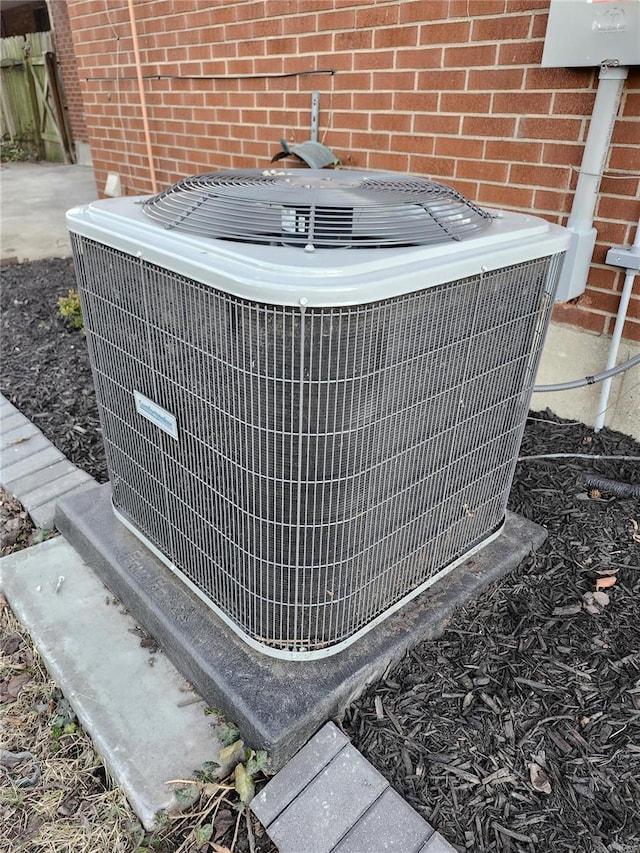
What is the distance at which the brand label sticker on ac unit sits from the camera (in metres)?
1.68

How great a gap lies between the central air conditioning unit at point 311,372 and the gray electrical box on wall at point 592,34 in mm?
946

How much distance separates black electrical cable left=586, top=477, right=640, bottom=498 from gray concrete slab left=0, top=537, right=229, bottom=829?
66.8 inches

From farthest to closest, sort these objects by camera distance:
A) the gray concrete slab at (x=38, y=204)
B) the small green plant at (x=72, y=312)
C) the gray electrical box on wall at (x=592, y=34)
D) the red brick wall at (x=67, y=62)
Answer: the red brick wall at (x=67, y=62), the gray concrete slab at (x=38, y=204), the small green plant at (x=72, y=312), the gray electrical box on wall at (x=592, y=34)

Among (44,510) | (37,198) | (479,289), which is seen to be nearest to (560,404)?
(479,289)

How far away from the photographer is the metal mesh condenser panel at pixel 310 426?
4.37 ft

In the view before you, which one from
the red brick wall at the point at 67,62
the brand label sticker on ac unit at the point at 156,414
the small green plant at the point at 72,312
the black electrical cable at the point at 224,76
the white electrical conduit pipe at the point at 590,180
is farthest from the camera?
the red brick wall at the point at 67,62

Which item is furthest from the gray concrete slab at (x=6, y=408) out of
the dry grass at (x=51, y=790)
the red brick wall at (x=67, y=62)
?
the red brick wall at (x=67, y=62)

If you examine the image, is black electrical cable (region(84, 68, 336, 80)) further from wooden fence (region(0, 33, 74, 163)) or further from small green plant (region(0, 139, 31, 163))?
small green plant (region(0, 139, 31, 163))

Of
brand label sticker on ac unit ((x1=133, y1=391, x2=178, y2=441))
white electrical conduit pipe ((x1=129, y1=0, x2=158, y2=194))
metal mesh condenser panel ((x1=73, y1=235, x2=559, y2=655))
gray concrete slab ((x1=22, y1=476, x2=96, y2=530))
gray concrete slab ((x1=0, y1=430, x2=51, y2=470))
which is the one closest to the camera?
metal mesh condenser panel ((x1=73, y1=235, x2=559, y2=655))

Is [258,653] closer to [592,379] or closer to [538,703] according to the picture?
[538,703]

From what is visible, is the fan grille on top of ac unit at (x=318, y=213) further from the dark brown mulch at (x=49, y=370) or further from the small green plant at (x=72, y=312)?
the small green plant at (x=72, y=312)

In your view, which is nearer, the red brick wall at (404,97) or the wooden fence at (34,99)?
the red brick wall at (404,97)

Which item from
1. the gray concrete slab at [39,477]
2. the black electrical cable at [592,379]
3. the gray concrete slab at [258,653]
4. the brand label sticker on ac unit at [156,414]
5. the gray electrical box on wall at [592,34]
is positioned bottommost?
the gray concrete slab at [39,477]

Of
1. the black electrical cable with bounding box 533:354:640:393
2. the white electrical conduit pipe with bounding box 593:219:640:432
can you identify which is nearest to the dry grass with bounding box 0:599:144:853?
the black electrical cable with bounding box 533:354:640:393
